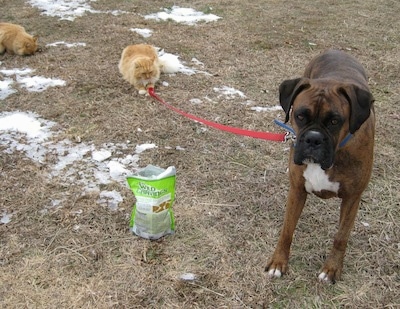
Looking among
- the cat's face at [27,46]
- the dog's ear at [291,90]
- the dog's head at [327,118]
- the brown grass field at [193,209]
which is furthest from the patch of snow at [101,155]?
the cat's face at [27,46]

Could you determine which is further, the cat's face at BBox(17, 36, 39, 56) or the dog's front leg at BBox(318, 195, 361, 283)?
the cat's face at BBox(17, 36, 39, 56)

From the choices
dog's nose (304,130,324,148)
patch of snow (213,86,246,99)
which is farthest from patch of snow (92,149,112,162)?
dog's nose (304,130,324,148)

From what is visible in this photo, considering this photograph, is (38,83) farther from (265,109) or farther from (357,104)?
(357,104)

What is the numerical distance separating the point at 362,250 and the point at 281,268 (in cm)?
73

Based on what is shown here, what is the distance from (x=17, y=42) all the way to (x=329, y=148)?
18.2ft

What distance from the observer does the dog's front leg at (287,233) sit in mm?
2961

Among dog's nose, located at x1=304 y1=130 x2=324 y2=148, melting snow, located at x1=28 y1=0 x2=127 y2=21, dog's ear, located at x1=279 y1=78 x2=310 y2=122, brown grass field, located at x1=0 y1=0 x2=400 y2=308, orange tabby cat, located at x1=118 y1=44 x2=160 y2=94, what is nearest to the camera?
dog's nose, located at x1=304 y1=130 x2=324 y2=148

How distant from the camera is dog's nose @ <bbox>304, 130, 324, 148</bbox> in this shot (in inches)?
94.5

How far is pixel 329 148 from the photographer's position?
7.97 feet

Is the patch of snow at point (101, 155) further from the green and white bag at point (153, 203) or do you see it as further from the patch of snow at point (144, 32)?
the patch of snow at point (144, 32)

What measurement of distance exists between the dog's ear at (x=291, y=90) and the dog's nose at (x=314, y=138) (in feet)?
1.12

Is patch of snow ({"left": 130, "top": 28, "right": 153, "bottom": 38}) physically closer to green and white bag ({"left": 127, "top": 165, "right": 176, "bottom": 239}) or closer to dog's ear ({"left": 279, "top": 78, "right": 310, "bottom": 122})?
green and white bag ({"left": 127, "top": 165, "right": 176, "bottom": 239})

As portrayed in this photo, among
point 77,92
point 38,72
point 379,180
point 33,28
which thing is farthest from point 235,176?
point 33,28

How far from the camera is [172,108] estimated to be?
4938mm
